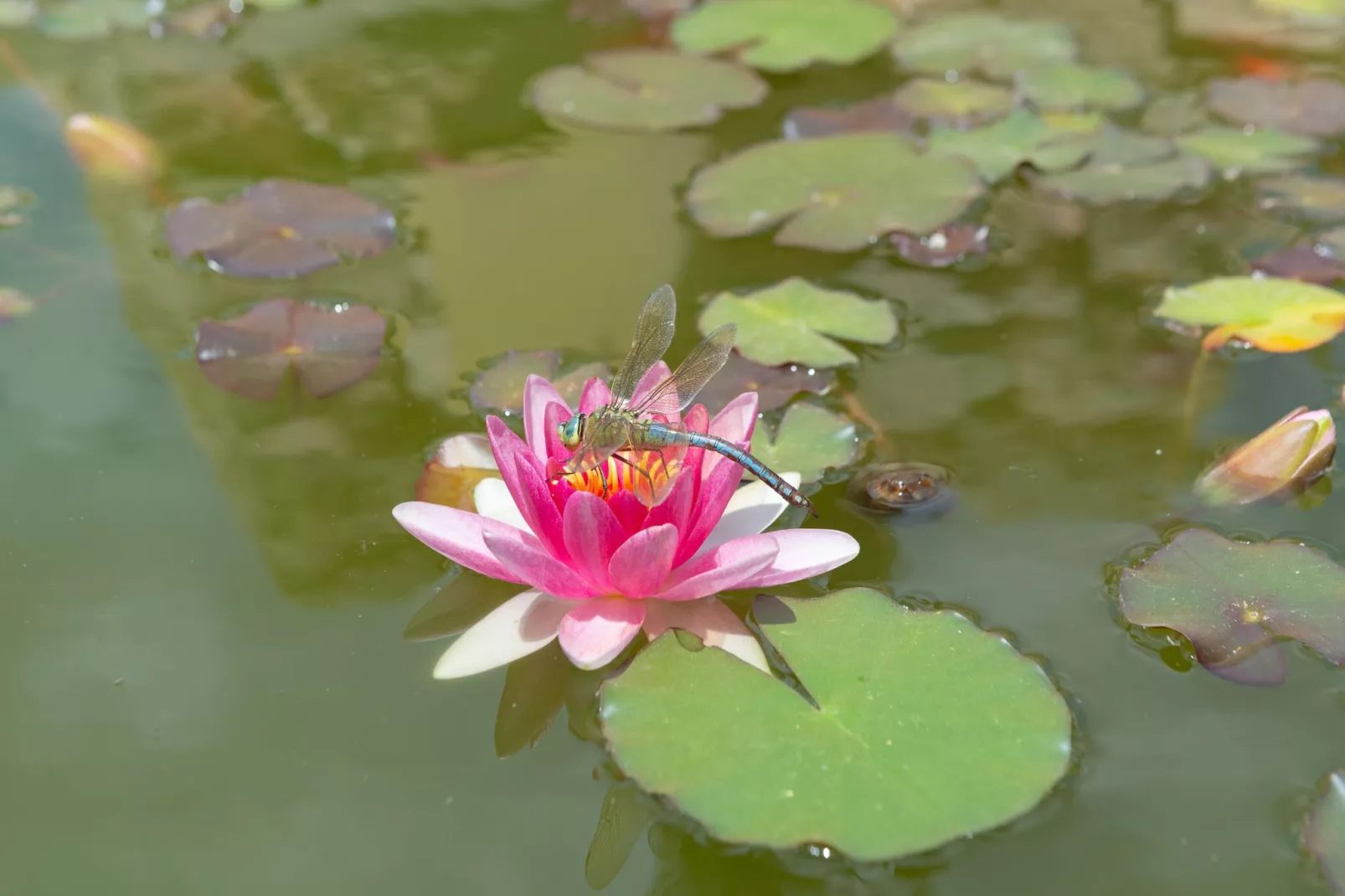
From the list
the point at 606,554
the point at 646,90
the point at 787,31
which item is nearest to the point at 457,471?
the point at 606,554

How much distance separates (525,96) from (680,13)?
809 mm

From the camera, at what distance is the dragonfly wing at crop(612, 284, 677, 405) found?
1.92 m

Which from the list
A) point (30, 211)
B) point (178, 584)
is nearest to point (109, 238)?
point (30, 211)

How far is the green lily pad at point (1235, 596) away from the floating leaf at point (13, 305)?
2237 millimetres

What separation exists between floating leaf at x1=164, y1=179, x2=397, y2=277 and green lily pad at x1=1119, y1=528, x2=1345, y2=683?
5.93 feet

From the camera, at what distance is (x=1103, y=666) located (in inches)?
63.4

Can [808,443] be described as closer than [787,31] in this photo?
Yes

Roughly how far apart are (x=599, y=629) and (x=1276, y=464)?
1.14m

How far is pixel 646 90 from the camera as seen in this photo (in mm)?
3295

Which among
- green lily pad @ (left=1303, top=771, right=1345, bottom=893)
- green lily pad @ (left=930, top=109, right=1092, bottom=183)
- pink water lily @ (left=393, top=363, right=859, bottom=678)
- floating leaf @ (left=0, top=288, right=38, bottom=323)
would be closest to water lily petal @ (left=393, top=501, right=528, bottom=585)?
pink water lily @ (left=393, top=363, right=859, bottom=678)

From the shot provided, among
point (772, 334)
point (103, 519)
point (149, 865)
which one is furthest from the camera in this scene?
point (772, 334)

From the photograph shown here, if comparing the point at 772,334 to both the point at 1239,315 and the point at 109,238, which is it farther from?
the point at 109,238

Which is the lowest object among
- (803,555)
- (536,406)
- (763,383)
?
(763,383)

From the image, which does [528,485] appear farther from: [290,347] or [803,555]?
[290,347]
